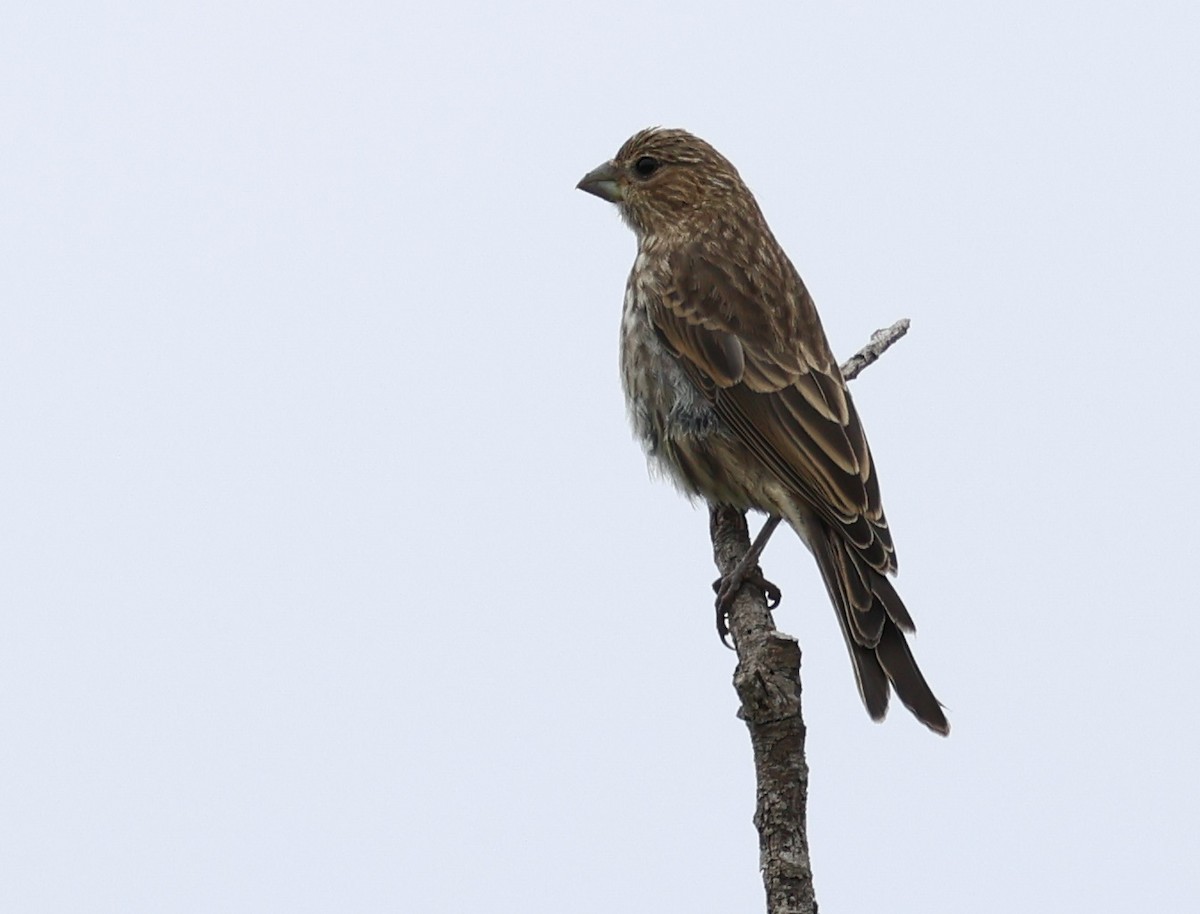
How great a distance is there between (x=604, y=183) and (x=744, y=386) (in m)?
1.72

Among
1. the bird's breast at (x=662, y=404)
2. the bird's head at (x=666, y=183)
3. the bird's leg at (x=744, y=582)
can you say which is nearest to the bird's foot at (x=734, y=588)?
the bird's leg at (x=744, y=582)

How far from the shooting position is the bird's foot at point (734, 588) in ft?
19.1

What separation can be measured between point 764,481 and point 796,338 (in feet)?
2.48

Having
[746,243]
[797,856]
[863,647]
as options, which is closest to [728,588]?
[863,647]

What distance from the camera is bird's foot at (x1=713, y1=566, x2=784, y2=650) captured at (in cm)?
583

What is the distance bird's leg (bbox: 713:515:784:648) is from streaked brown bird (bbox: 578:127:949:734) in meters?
0.03

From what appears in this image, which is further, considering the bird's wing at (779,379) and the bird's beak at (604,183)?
the bird's beak at (604,183)

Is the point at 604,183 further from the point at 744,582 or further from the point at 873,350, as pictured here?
the point at 744,582

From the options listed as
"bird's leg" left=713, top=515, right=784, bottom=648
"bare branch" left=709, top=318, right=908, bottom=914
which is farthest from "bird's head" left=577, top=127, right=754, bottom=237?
"bare branch" left=709, top=318, right=908, bottom=914

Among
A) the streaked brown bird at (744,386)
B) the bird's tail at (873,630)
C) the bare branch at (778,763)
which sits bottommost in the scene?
the bare branch at (778,763)

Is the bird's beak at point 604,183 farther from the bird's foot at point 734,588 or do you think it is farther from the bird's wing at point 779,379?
the bird's foot at point 734,588

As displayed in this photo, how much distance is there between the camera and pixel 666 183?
26.4 ft

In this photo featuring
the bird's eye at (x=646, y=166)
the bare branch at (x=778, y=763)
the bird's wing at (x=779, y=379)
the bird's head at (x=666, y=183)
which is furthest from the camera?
the bird's eye at (x=646, y=166)

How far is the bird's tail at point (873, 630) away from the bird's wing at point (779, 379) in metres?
0.07
